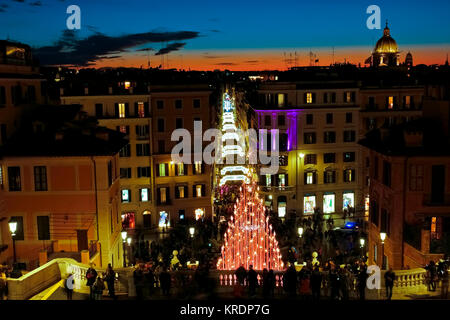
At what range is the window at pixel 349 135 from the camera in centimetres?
6078

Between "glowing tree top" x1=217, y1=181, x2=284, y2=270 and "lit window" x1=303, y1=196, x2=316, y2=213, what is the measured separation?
4.49m

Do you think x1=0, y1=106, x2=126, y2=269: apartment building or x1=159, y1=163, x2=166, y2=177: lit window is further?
x1=159, y1=163, x2=166, y2=177: lit window

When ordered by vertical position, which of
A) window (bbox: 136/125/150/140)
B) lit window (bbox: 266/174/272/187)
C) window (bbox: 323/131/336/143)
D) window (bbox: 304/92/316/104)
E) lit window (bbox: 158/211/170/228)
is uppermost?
window (bbox: 304/92/316/104)

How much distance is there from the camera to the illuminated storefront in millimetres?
60219

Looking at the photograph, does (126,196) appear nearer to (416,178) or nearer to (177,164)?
(177,164)

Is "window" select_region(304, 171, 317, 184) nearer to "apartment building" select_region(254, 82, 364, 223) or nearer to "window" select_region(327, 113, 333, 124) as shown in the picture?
"apartment building" select_region(254, 82, 364, 223)

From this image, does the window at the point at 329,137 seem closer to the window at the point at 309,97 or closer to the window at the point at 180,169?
the window at the point at 309,97

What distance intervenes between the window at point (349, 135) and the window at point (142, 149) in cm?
2023

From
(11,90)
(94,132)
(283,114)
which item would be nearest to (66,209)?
(94,132)

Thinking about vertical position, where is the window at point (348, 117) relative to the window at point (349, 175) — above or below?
above

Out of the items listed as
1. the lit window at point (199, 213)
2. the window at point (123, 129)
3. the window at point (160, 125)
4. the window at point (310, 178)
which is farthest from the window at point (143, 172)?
the window at point (310, 178)

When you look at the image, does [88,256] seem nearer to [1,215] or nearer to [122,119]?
[1,215]

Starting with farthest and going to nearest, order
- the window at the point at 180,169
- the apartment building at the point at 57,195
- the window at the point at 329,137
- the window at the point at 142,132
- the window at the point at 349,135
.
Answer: the window at the point at 349,135
the window at the point at 329,137
the window at the point at 180,169
the window at the point at 142,132
the apartment building at the point at 57,195

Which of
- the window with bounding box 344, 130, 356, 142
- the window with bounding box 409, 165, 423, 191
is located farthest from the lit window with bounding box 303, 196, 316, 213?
the window with bounding box 409, 165, 423, 191
